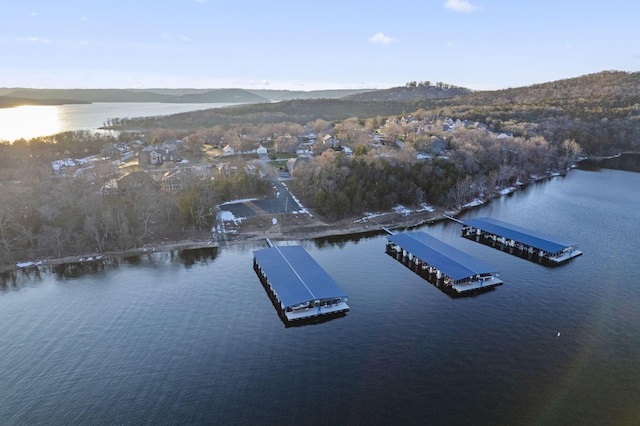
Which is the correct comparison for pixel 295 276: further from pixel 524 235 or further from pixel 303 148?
pixel 303 148

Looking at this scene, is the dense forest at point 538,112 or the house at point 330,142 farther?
the dense forest at point 538,112

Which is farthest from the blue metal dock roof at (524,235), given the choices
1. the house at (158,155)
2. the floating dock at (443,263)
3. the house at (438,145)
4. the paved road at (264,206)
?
the house at (158,155)

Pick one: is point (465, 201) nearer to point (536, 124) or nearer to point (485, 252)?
point (485, 252)

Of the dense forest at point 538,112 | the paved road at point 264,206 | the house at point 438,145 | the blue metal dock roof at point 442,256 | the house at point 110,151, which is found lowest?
the blue metal dock roof at point 442,256

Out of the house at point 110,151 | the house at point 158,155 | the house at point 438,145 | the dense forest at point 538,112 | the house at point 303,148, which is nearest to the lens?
the house at point 158,155

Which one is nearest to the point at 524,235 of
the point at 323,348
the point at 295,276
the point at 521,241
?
the point at 521,241

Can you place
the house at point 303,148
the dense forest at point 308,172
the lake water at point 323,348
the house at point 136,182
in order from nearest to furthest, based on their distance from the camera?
1. the lake water at point 323,348
2. the dense forest at point 308,172
3. the house at point 136,182
4. the house at point 303,148

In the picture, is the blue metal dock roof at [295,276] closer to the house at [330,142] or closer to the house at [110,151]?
the house at [330,142]
